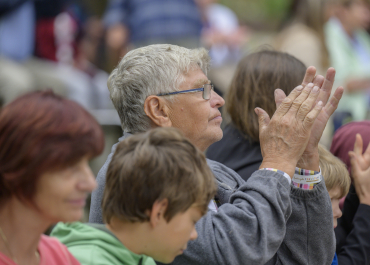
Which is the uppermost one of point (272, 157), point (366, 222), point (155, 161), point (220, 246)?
point (155, 161)

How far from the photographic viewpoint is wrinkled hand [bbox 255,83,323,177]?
185cm

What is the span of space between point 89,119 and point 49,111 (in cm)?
11

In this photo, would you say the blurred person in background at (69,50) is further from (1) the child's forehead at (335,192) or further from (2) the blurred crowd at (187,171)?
(1) the child's forehead at (335,192)

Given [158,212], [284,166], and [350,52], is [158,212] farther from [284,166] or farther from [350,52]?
[350,52]

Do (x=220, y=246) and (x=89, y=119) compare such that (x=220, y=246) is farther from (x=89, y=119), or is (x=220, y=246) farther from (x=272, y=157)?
(x=89, y=119)

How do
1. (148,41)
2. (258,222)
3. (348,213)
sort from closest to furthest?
(258,222) → (348,213) → (148,41)

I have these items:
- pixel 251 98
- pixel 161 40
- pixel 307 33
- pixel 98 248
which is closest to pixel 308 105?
pixel 251 98

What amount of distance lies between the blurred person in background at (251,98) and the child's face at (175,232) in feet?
3.26

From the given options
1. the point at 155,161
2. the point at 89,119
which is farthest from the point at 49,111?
the point at 155,161

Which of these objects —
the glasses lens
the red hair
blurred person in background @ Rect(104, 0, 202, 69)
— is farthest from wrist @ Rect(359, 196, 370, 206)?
blurred person in background @ Rect(104, 0, 202, 69)

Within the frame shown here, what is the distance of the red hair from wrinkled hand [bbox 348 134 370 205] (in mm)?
1733

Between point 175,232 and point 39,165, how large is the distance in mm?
503

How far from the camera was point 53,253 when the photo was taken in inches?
57.8

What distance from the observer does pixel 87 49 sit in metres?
6.37
